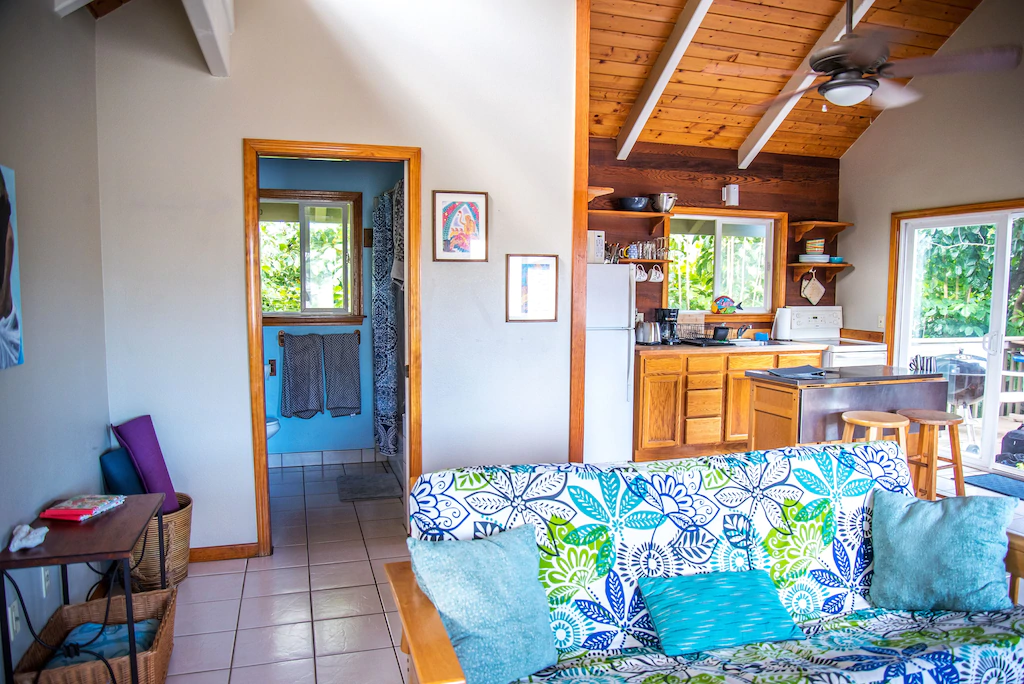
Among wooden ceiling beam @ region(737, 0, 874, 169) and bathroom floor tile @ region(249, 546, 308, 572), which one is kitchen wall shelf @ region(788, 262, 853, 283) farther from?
bathroom floor tile @ region(249, 546, 308, 572)

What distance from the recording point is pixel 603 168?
564 centimetres

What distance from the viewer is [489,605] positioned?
1.74 m

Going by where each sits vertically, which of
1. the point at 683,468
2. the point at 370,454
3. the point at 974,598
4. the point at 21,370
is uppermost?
the point at 21,370

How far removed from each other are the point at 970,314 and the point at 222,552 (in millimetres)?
5443

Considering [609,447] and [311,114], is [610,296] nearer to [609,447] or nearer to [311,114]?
[609,447]

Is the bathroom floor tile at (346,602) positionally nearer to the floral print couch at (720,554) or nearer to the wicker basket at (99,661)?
the wicker basket at (99,661)

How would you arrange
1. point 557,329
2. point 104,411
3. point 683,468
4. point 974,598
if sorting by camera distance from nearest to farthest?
point 974,598 < point 683,468 < point 104,411 < point 557,329

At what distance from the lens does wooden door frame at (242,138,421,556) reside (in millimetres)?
3307

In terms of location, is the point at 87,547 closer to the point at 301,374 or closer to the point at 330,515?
the point at 330,515

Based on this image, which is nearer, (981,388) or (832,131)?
(981,388)

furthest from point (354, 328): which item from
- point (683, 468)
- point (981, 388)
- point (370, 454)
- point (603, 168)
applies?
point (981, 388)

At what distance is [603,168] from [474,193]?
2.41m

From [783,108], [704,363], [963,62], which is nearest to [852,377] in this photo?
[704,363]

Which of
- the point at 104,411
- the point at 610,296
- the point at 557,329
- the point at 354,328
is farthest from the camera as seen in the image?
the point at 354,328
